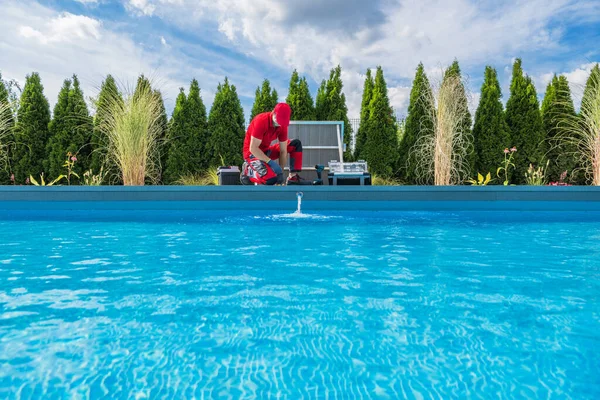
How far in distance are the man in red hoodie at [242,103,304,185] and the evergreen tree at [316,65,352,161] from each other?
3.26m

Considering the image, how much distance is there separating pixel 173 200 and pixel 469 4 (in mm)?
4728

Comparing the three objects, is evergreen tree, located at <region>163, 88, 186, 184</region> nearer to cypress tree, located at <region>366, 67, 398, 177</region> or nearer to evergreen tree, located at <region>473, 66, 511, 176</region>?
cypress tree, located at <region>366, 67, 398, 177</region>

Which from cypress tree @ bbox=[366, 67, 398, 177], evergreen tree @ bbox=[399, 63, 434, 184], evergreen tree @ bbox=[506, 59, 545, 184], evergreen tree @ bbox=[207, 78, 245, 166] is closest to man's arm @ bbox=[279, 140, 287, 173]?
evergreen tree @ bbox=[207, 78, 245, 166]

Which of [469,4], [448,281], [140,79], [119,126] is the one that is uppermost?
[469,4]

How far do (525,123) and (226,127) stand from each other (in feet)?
19.6

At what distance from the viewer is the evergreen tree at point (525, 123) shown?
877 cm

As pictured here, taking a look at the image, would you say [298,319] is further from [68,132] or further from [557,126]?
[557,126]

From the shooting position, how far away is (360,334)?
1.48 m

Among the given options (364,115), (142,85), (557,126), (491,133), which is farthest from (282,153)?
(557,126)

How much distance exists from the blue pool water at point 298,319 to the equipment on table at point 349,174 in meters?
3.56

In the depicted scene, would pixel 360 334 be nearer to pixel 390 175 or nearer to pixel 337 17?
pixel 337 17

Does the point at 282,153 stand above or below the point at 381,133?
below

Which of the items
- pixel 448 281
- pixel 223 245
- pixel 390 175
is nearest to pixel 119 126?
pixel 223 245

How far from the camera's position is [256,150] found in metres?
5.64
